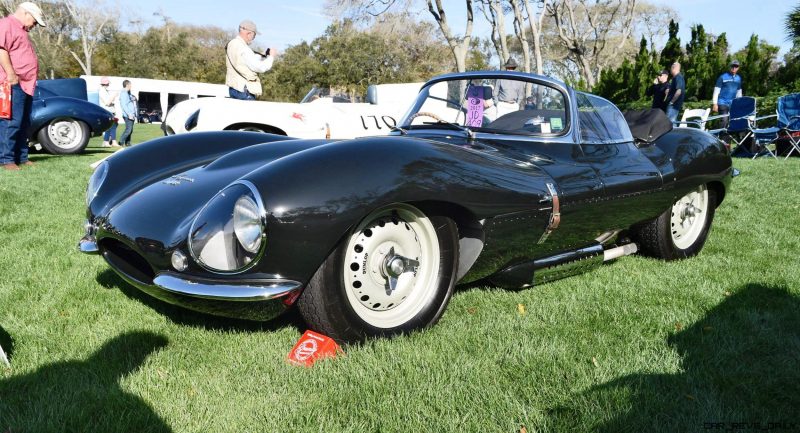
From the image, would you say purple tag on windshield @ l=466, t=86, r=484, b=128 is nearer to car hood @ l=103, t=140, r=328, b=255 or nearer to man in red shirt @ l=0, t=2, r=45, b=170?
car hood @ l=103, t=140, r=328, b=255

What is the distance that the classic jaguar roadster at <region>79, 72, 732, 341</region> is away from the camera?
7.54 feet

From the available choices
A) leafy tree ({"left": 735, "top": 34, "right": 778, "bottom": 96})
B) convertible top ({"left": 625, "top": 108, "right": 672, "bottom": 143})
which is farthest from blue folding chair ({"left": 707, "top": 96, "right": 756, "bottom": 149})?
convertible top ({"left": 625, "top": 108, "right": 672, "bottom": 143})

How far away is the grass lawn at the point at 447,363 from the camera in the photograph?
2.01 m

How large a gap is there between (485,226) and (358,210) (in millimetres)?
703

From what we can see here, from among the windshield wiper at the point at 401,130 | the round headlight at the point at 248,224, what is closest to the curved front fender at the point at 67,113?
the windshield wiper at the point at 401,130

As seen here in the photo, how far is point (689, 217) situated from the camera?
172 inches

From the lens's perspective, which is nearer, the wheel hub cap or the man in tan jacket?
the man in tan jacket

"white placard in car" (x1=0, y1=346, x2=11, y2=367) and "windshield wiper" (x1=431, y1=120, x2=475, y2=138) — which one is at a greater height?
"windshield wiper" (x1=431, y1=120, x2=475, y2=138)

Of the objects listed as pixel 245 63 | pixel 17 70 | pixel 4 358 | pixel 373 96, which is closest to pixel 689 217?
pixel 4 358

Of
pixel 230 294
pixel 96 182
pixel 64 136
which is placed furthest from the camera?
pixel 64 136

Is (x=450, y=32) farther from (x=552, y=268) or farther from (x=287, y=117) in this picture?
(x=552, y=268)

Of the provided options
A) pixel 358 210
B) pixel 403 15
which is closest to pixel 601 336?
pixel 358 210

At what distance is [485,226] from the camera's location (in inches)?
110

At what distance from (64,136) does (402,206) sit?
979cm
